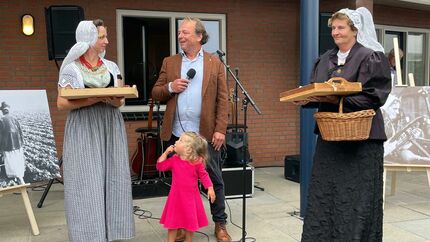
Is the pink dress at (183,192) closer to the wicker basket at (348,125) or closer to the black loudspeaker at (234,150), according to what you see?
the wicker basket at (348,125)

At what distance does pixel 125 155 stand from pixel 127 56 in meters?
3.42

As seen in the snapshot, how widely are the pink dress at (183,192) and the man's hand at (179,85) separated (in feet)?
1.66

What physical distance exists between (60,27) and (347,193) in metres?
3.79

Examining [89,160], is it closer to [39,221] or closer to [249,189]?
[39,221]

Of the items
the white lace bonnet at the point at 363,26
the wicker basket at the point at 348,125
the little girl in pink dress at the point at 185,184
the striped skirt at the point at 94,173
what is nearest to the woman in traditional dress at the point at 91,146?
the striped skirt at the point at 94,173

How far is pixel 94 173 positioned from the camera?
3.07 m

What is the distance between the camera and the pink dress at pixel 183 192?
3.36 meters

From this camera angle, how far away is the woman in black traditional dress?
8.40 feet

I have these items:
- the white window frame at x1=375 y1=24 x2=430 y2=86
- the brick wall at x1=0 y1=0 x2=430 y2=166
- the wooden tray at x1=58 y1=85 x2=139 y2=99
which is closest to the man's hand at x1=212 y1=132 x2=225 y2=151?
the wooden tray at x1=58 y1=85 x2=139 y2=99

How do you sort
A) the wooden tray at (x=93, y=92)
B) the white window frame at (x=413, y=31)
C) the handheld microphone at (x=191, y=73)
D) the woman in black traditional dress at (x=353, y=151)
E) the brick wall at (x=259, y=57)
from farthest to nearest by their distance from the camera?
the white window frame at (x=413, y=31), the brick wall at (x=259, y=57), the handheld microphone at (x=191, y=73), the wooden tray at (x=93, y=92), the woman in black traditional dress at (x=353, y=151)

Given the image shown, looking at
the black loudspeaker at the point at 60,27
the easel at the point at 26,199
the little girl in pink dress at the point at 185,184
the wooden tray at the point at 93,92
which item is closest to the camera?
the wooden tray at the point at 93,92

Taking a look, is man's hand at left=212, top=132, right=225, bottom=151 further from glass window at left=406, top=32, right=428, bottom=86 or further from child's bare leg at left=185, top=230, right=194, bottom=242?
glass window at left=406, top=32, right=428, bottom=86

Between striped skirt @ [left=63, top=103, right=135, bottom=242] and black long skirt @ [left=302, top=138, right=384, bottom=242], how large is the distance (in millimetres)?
1379

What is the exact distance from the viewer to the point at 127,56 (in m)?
6.38
